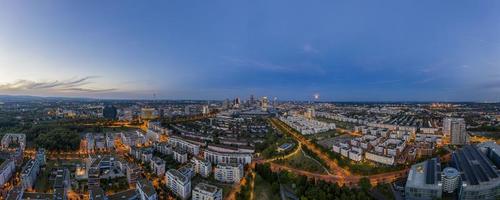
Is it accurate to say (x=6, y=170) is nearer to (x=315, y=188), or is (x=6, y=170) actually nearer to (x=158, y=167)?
(x=158, y=167)

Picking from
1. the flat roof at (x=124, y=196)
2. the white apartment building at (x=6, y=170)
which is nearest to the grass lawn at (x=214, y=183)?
the flat roof at (x=124, y=196)

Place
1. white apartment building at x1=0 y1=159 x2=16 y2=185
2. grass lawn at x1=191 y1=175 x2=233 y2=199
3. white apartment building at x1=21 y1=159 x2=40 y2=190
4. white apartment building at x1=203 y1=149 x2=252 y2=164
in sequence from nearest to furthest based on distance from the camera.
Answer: white apartment building at x1=21 y1=159 x2=40 y2=190
grass lawn at x1=191 y1=175 x2=233 y2=199
white apartment building at x1=0 y1=159 x2=16 y2=185
white apartment building at x1=203 y1=149 x2=252 y2=164

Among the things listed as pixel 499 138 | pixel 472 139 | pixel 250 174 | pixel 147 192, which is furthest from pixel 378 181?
pixel 499 138

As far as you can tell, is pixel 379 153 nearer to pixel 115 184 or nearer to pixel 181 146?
pixel 181 146

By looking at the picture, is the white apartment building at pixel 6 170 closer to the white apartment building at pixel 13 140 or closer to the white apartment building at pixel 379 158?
the white apartment building at pixel 13 140

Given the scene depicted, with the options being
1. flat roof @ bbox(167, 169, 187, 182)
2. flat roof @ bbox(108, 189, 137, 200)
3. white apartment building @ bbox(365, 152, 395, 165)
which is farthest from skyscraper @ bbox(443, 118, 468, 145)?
flat roof @ bbox(108, 189, 137, 200)

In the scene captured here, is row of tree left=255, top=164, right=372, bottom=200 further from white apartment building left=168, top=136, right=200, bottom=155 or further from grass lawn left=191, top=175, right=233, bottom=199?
white apartment building left=168, top=136, right=200, bottom=155

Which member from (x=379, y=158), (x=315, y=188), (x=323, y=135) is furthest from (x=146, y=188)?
(x=323, y=135)
